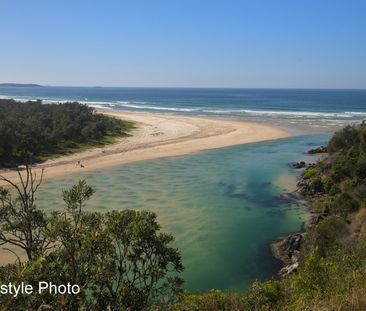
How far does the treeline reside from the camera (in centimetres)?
4260

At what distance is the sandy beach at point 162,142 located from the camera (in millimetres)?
43469

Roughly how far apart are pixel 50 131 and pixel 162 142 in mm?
15296

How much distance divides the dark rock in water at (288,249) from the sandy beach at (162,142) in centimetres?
2339

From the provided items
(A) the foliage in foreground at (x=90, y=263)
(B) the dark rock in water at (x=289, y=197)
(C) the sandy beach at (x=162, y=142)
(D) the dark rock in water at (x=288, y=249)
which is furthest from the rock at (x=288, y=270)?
(C) the sandy beach at (x=162, y=142)

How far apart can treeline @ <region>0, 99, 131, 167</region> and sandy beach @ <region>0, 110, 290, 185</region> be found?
93.1 inches

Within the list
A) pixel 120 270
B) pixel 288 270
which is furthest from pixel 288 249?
pixel 120 270

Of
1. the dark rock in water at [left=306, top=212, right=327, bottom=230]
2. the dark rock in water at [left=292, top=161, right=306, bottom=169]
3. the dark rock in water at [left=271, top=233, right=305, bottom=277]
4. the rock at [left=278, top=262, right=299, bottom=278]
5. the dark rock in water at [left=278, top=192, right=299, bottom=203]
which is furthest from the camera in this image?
the dark rock in water at [left=292, top=161, right=306, bottom=169]

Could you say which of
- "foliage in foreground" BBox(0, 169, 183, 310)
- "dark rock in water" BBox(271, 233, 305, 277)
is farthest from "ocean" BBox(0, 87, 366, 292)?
"foliage in foreground" BBox(0, 169, 183, 310)

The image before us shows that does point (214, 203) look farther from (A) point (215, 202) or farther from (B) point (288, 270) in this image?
(B) point (288, 270)

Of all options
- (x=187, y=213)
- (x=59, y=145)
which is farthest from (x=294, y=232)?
(x=59, y=145)

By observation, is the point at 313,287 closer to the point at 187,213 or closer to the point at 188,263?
the point at 188,263

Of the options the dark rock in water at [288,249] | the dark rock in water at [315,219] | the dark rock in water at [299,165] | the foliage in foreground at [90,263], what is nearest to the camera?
the foliage in foreground at [90,263]

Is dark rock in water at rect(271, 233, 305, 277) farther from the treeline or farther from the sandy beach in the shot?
the treeline

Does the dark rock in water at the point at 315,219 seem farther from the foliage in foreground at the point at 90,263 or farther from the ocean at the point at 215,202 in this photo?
the foliage in foreground at the point at 90,263
